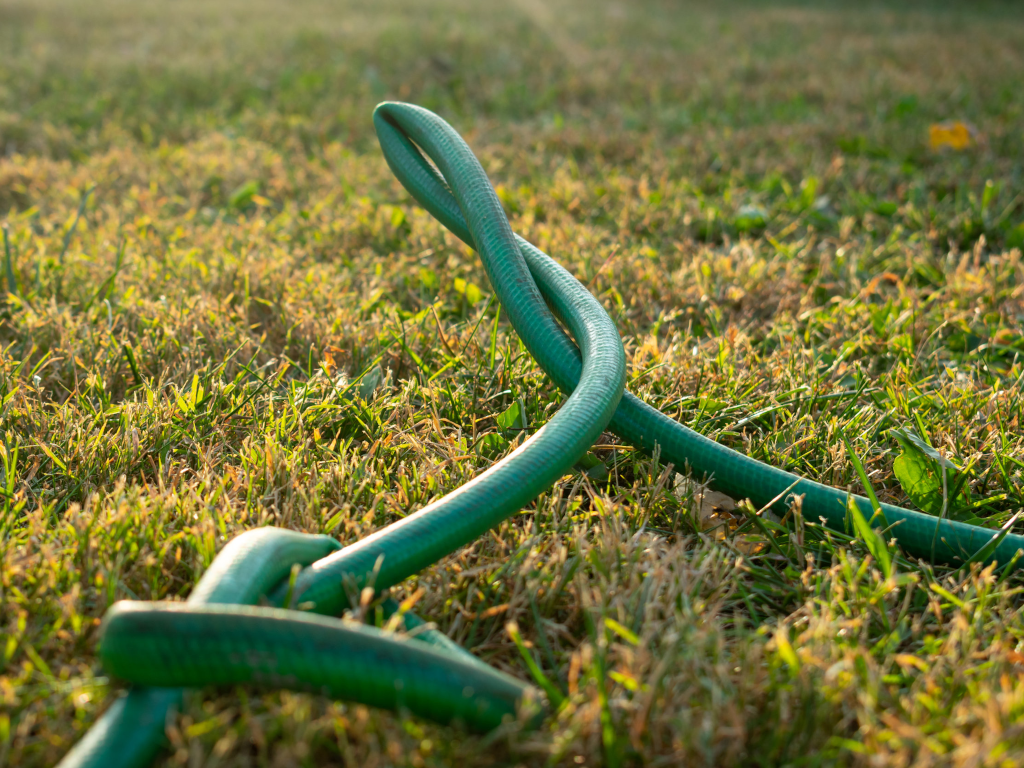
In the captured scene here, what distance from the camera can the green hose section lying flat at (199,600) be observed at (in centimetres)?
85

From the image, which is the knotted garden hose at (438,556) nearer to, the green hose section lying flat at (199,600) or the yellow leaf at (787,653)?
the green hose section lying flat at (199,600)

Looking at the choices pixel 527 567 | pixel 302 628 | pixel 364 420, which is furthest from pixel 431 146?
pixel 302 628

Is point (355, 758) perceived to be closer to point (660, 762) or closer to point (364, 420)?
Answer: point (660, 762)

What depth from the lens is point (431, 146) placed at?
6.08 ft

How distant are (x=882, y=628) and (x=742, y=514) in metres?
0.36

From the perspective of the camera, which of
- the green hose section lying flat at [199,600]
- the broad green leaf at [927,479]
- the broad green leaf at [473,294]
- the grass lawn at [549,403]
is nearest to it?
the green hose section lying flat at [199,600]

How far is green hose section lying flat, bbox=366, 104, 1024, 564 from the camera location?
4.37 ft

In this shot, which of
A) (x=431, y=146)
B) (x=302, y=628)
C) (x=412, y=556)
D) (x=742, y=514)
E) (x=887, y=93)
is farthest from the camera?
(x=887, y=93)

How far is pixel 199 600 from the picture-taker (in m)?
0.96

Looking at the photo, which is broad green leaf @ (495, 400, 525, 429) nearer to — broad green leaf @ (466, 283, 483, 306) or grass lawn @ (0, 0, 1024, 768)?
grass lawn @ (0, 0, 1024, 768)

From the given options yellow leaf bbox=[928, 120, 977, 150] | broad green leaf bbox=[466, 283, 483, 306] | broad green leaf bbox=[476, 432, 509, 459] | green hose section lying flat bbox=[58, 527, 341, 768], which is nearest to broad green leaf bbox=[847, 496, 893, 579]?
broad green leaf bbox=[476, 432, 509, 459]

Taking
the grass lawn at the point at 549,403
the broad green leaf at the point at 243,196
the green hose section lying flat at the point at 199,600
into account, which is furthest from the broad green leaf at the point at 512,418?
the broad green leaf at the point at 243,196

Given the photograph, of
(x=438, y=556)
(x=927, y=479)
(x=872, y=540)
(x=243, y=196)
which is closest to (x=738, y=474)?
(x=872, y=540)

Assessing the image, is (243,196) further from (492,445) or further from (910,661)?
(910,661)
